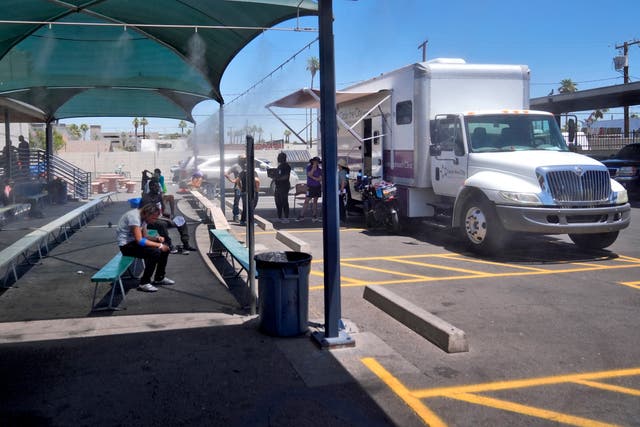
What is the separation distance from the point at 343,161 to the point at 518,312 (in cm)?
994

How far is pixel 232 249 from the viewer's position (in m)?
8.20

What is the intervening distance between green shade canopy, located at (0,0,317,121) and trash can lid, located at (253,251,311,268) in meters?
4.44

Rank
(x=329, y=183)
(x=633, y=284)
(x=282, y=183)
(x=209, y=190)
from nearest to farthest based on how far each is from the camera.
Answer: (x=329, y=183) < (x=633, y=284) < (x=282, y=183) < (x=209, y=190)

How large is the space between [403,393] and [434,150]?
7724 mm

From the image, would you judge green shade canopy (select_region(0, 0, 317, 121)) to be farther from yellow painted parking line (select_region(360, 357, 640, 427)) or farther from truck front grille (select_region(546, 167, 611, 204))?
yellow painted parking line (select_region(360, 357, 640, 427))

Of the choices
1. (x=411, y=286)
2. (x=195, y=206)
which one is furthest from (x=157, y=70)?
(x=411, y=286)

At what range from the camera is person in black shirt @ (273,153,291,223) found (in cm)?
1448

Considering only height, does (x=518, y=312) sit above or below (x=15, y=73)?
below

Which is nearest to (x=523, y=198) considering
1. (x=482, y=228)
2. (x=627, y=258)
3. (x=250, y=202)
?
(x=482, y=228)

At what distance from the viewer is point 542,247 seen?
11.0m

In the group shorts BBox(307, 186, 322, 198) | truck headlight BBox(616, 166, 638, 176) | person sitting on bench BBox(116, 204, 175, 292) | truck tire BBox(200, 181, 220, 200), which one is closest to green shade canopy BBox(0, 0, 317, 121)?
person sitting on bench BBox(116, 204, 175, 292)

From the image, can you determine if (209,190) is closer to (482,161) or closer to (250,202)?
(482,161)

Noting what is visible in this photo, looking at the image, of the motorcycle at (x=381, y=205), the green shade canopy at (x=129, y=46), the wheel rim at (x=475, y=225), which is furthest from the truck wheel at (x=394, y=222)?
the green shade canopy at (x=129, y=46)

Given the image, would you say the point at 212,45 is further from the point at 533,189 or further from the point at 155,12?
the point at 533,189
